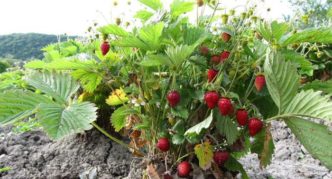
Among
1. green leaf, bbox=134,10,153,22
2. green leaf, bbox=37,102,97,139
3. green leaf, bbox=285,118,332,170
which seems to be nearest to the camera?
green leaf, bbox=37,102,97,139

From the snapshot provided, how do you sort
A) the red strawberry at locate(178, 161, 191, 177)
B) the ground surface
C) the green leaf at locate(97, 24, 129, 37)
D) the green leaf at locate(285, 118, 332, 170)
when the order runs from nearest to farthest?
the green leaf at locate(285, 118, 332, 170)
the green leaf at locate(97, 24, 129, 37)
the red strawberry at locate(178, 161, 191, 177)
the ground surface

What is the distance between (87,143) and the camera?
2.67 m

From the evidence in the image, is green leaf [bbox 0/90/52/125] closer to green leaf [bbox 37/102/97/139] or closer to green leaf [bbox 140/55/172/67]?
green leaf [bbox 37/102/97/139]

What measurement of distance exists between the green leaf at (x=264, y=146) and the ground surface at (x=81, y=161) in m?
0.74

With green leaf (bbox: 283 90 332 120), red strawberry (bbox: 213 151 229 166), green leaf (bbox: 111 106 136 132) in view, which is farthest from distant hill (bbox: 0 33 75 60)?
green leaf (bbox: 283 90 332 120)

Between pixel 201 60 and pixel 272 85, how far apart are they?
0.82 ft

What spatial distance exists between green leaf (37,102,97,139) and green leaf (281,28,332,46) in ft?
2.24

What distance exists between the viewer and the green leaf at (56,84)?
1489 mm

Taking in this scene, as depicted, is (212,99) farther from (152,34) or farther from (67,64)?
(67,64)

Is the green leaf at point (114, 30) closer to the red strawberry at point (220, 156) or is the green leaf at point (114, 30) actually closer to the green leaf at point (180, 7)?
the green leaf at point (180, 7)

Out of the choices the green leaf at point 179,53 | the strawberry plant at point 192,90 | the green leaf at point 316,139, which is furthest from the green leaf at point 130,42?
the green leaf at point 316,139

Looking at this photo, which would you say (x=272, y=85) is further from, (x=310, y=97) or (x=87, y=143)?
(x=87, y=143)

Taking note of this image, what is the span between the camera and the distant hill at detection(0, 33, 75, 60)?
947 inches

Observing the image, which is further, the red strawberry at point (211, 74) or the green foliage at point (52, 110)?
the red strawberry at point (211, 74)
